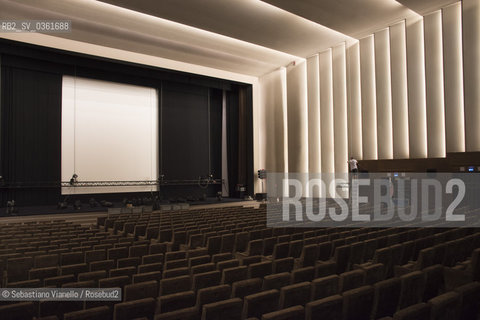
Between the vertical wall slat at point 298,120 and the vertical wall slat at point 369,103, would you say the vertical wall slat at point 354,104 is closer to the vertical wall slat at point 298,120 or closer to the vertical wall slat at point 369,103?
the vertical wall slat at point 369,103

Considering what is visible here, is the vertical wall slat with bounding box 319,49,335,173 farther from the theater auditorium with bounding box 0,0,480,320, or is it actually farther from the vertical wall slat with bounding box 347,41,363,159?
the vertical wall slat with bounding box 347,41,363,159

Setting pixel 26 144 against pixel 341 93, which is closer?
pixel 26 144

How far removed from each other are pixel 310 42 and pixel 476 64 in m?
6.18

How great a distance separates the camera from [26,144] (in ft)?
42.6

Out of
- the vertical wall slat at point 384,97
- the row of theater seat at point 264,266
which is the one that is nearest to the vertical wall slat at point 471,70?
Result: the vertical wall slat at point 384,97

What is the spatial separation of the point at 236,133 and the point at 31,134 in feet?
32.0

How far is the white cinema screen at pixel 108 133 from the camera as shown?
1405 centimetres

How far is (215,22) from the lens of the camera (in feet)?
39.1

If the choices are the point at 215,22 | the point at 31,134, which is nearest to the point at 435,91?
the point at 215,22

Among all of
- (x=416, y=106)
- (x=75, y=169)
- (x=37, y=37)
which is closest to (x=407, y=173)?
(x=416, y=106)

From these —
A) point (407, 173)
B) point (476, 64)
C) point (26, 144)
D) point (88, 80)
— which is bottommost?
point (407, 173)

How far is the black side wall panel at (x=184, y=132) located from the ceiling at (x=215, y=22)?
8.21 feet

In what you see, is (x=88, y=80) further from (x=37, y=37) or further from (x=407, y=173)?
(x=407, y=173)

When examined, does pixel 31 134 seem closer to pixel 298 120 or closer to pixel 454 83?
pixel 298 120
